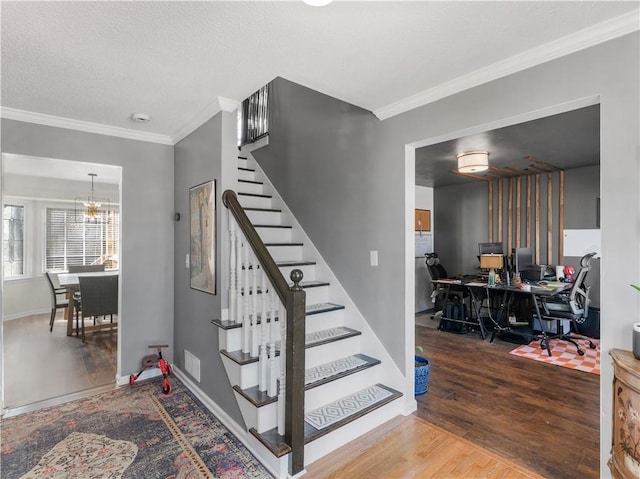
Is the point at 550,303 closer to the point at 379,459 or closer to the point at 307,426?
the point at 379,459

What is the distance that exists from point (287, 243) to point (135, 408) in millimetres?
1930

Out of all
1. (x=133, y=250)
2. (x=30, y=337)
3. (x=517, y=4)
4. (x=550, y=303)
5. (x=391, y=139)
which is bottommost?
(x=30, y=337)

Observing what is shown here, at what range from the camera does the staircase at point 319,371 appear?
2.06 meters

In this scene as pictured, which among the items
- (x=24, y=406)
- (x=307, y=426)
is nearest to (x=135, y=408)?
(x=24, y=406)

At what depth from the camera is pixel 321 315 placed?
2893 millimetres

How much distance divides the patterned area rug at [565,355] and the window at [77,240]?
6.98m

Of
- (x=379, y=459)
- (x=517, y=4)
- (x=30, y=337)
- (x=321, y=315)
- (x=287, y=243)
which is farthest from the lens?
(x=30, y=337)

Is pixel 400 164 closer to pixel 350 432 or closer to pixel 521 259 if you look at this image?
pixel 350 432

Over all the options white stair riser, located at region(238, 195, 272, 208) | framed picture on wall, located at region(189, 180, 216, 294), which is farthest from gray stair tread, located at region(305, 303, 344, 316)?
white stair riser, located at region(238, 195, 272, 208)

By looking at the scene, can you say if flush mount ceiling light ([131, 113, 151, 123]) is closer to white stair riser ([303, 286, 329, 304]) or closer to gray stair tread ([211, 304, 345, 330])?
gray stair tread ([211, 304, 345, 330])

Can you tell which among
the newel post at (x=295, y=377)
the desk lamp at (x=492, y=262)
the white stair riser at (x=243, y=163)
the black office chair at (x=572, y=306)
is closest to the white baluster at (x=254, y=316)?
the newel post at (x=295, y=377)

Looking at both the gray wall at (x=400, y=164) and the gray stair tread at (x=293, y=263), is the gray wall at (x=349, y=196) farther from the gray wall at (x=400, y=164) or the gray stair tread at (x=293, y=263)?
the gray stair tread at (x=293, y=263)

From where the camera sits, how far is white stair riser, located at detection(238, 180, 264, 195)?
3973mm

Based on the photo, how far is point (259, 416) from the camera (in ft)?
6.64
